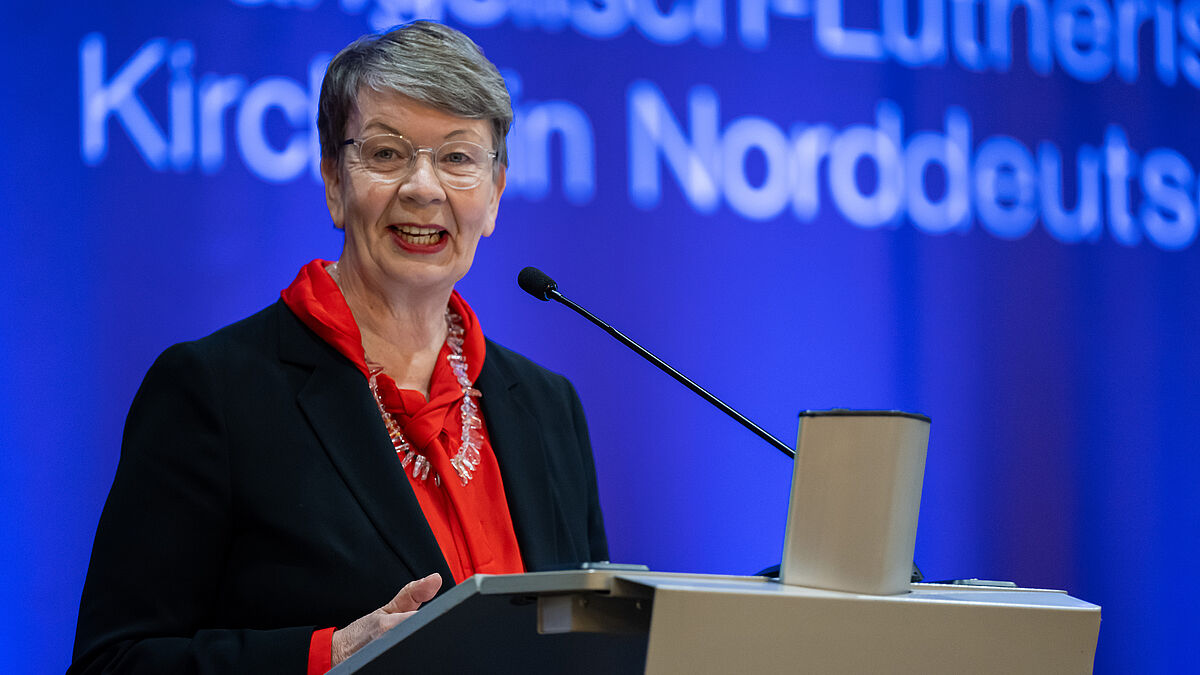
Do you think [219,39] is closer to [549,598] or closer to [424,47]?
[424,47]

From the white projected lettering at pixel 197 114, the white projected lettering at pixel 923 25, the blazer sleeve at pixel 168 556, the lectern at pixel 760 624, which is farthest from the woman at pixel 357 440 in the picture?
the white projected lettering at pixel 923 25

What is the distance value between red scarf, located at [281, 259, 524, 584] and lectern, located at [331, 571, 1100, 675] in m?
0.68

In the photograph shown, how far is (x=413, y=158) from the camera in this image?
1988 mm

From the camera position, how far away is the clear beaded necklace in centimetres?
191

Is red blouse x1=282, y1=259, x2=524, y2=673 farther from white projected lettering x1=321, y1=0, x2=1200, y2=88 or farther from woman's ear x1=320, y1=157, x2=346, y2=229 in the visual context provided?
white projected lettering x1=321, y1=0, x2=1200, y2=88

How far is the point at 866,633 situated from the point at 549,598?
270 mm

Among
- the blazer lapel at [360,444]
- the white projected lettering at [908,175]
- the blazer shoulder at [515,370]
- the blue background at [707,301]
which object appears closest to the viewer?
the blazer lapel at [360,444]

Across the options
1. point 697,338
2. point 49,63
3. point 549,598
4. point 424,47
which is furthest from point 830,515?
point 49,63

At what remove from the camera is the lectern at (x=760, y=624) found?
0.99 m

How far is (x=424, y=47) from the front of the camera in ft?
6.56

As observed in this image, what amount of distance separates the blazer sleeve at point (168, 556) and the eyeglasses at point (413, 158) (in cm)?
46

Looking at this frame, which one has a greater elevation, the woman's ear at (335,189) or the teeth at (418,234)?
the woman's ear at (335,189)

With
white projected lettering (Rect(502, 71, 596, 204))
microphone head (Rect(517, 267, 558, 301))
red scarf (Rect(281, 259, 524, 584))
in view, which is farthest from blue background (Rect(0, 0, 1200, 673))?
microphone head (Rect(517, 267, 558, 301))

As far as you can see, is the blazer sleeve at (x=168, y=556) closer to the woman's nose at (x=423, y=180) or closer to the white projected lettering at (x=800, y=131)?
the woman's nose at (x=423, y=180)
